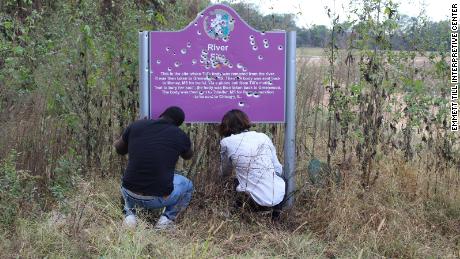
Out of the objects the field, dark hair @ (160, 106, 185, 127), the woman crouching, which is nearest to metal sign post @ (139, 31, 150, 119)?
the field

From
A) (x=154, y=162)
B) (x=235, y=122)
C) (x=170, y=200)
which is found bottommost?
(x=170, y=200)

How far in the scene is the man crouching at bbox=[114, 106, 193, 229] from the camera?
4.85 meters

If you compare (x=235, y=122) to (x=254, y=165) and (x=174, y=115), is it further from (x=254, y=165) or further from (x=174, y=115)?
(x=174, y=115)

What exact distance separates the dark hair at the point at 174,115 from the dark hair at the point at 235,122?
1.40 ft

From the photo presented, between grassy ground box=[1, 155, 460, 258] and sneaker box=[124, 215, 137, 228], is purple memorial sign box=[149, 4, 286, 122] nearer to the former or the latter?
grassy ground box=[1, 155, 460, 258]

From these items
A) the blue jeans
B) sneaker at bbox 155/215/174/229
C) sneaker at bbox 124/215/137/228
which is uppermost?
the blue jeans

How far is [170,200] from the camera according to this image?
16.5 feet

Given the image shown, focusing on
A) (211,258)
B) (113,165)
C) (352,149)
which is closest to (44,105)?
(113,165)

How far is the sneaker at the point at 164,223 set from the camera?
15.9 ft

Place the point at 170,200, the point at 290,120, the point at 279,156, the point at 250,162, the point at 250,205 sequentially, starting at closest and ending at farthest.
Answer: the point at 170,200, the point at 250,162, the point at 250,205, the point at 290,120, the point at 279,156

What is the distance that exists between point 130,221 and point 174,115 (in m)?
0.99

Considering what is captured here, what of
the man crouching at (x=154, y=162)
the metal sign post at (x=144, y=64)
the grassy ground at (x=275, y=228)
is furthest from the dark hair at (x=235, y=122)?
the metal sign post at (x=144, y=64)

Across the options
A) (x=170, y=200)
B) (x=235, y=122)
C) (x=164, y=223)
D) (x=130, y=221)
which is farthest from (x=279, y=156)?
(x=130, y=221)

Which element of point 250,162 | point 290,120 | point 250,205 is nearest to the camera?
point 250,162
